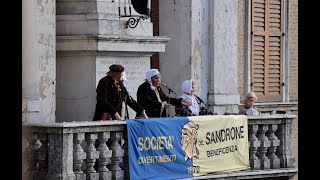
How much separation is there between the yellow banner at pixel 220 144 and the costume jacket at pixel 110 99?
952 millimetres

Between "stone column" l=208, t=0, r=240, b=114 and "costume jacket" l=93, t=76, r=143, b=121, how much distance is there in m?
4.81

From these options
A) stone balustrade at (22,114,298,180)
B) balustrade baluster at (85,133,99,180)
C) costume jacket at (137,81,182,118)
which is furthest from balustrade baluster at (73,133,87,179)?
costume jacket at (137,81,182,118)

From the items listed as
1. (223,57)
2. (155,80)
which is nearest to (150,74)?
(155,80)

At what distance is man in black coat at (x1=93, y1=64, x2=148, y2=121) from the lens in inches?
799

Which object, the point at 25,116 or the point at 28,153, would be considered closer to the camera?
the point at 28,153

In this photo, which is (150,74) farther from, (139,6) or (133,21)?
(139,6)

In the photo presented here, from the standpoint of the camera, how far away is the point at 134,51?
74.1 feet

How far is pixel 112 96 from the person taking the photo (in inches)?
810

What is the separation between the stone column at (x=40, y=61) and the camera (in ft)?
68.0

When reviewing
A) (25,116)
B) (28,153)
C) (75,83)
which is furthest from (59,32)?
(28,153)
